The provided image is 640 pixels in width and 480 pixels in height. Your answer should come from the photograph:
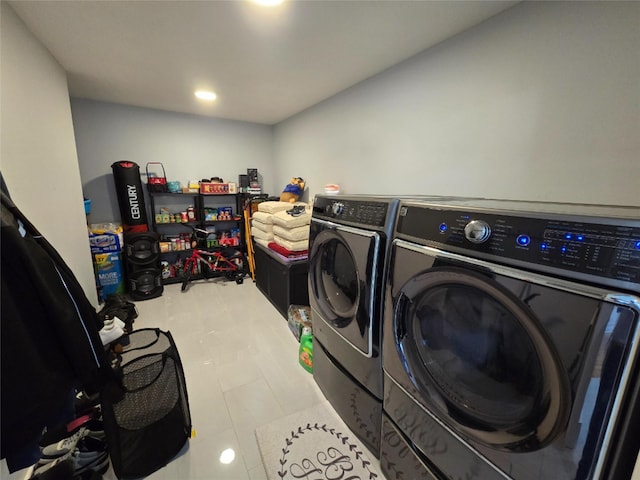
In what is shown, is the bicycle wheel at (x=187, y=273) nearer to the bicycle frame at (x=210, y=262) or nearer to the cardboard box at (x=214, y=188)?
the bicycle frame at (x=210, y=262)

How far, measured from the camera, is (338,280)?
1.41 meters

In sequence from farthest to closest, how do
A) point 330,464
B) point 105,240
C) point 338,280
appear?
point 105,240
point 338,280
point 330,464

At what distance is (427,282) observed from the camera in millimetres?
870

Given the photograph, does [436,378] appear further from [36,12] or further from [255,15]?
[36,12]

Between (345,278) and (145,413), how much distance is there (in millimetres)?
1132

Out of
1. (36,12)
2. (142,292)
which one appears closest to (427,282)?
(36,12)

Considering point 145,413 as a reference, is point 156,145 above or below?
above

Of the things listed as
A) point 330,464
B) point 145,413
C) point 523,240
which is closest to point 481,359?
point 523,240

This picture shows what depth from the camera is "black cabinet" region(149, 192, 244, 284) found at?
3488 millimetres

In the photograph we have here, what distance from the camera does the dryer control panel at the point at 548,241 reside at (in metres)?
0.53

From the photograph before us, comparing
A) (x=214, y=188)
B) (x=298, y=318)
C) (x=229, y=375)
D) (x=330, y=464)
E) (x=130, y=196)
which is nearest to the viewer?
(x=330, y=464)

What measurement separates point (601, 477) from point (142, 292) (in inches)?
143

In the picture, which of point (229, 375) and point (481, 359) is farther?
point (229, 375)

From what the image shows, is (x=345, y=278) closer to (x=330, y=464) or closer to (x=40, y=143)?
(x=330, y=464)
